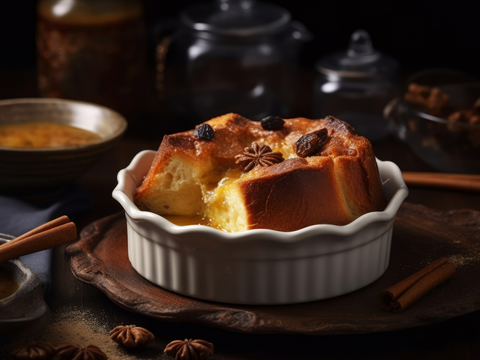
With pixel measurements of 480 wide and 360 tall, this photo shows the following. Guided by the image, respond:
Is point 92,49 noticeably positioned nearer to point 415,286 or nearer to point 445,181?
point 445,181

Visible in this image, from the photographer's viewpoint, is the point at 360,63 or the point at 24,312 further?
the point at 360,63

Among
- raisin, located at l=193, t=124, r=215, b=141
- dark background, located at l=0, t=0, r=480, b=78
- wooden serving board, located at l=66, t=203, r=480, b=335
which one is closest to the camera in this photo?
wooden serving board, located at l=66, t=203, r=480, b=335

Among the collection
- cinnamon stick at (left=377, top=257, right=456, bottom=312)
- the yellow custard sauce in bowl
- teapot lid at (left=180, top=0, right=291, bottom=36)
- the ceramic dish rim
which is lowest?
the yellow custard sauce in bowl

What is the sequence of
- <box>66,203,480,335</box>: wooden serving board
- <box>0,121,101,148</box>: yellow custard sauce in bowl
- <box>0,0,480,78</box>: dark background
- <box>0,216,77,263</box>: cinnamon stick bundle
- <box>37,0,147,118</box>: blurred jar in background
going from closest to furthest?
<box>66,203,480,335</box>: wooden serving board → <box>0,216,77,263</box>: cinnamon stick bundle → <box>0,121,101,148</box>: yellow custard sauce in bowl → <box>37,0,147,118</box>: blurred jar in background → <box>0,0,480,78</box>: dark background

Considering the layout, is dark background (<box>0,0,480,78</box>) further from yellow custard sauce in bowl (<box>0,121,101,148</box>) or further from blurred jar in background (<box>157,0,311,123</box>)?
yellow custard sauce in bowl (<box>0,121,101,148</box>)

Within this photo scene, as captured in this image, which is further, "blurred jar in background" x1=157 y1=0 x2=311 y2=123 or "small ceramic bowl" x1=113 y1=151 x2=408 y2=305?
"blurred jar in background" x1=157 y1=0 x2=311 y2=123

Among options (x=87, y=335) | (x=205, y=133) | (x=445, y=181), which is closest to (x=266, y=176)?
(x=205, y=133)

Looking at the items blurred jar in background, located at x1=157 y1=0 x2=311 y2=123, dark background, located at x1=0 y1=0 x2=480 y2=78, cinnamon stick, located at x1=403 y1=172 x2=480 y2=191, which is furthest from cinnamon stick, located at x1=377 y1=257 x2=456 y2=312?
dark background, located at x1=0 y1=0 x2=480 y2=78

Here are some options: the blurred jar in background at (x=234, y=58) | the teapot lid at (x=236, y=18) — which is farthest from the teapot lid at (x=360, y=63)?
the teapot lid at (x=236, y=18)
